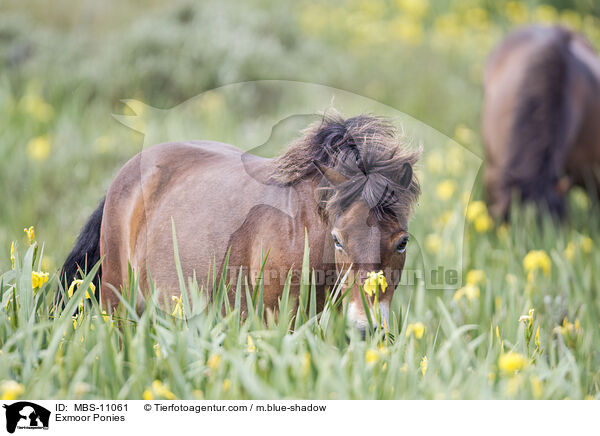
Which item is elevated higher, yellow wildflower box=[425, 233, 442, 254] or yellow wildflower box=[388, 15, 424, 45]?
yellow wildflower box=[388, 15, 424, 45]

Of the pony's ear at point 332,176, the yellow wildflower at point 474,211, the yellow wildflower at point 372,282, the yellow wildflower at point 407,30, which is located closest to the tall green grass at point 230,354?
the yellow wildflower at point 372,282

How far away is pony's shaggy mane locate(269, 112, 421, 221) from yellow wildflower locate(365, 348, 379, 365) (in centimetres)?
37

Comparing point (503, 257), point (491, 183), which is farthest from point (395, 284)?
point (491, 183)

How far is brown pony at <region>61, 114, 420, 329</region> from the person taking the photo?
193 cm

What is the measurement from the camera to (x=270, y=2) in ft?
29.8

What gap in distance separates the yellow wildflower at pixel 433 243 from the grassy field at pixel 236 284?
0.02 m

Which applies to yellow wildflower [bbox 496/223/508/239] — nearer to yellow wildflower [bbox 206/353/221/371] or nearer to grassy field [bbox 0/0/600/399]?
grassy field [bbox 0/0/600/399]

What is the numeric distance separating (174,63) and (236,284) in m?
3.23

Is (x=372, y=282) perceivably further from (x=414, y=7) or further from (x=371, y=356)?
(x=414, y=7)

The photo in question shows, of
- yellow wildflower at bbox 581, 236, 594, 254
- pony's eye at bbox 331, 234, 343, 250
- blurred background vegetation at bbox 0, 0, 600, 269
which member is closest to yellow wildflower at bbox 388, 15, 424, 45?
blurred background vegetation at bbox 0, 0, 600, 269

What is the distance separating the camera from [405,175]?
2.00 metres

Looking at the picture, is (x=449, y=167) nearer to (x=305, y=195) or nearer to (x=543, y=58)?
(x=543, y=58)

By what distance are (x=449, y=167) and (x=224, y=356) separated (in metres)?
2.37
